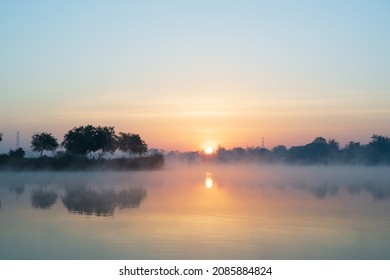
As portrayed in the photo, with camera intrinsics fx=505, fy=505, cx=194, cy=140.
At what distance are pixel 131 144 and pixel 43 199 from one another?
5652 centimetres

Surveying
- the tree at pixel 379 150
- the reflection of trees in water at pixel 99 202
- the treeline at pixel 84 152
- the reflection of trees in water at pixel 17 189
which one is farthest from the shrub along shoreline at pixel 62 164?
the tree at pixel 379 150

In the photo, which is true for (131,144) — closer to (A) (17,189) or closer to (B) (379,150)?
(A) (17,189)

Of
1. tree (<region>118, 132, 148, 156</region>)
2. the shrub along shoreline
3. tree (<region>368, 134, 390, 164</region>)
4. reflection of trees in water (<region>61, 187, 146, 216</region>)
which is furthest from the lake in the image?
tree (<region>368, 134, 390, 164</region>)

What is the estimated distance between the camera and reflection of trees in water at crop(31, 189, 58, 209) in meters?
24.1

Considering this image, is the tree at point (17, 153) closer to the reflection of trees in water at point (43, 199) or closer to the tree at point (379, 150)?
the reflection of trees in water at point (43, 199)

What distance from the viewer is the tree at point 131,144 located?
82.4 meters

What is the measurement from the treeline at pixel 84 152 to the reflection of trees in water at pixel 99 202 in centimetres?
3964

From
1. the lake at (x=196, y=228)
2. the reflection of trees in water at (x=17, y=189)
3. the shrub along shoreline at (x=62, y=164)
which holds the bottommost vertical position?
the lake at (x=196, y=228)

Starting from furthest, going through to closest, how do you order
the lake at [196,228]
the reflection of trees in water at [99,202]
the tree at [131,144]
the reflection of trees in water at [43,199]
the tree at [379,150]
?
the tree at [379,150] → the tree at [131,144] → the reflection of trees in water at [43,199] → the reflection of trees in water at [99,202] → the lake at [196,228]

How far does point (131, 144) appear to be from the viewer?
8362 cm

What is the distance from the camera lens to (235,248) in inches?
520

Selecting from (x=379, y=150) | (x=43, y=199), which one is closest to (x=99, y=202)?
(x=43, y=199)

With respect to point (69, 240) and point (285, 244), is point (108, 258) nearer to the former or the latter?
point (69, 240)
